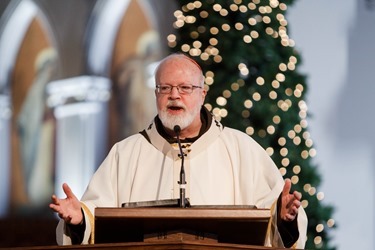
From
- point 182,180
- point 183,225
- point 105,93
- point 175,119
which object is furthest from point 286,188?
point 105,93

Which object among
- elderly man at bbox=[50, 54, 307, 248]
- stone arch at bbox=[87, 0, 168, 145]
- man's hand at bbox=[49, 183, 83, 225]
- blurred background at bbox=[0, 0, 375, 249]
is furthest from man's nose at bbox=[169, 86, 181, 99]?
stone arch at bbox=[87, 0, 168, 145]

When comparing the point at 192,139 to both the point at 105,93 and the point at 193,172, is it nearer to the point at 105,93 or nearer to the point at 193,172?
the point at 193,172

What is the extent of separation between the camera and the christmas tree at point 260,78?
1012 cm

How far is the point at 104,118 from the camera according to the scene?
1270 centimetres

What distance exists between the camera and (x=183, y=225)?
5227mm

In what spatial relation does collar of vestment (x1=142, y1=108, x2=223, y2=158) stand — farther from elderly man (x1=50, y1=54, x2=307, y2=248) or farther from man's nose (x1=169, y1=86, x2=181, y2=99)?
man's nose (x1=169, y1=86, x2=181, y2=99)

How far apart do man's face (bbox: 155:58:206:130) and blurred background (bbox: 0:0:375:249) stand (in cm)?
513

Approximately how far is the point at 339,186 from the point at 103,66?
314cm

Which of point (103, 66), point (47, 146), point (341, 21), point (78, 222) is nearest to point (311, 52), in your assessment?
point (341, 21)

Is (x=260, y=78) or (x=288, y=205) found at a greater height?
(x=260, y=78)

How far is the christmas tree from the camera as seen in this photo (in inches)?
398

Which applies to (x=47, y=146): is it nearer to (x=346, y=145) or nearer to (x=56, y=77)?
(x=56, y=77)

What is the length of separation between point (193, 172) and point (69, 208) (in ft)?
3.62

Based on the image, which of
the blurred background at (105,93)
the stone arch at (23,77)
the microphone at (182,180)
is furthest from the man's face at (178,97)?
the stone arch at (23,77)
